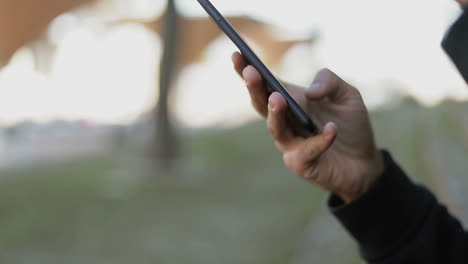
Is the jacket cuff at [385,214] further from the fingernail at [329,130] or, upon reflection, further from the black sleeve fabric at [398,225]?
the fingernail at [329,130]

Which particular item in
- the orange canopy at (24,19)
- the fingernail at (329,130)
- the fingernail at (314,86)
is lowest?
the fingernail at (329,130)

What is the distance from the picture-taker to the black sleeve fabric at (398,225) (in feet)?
2.89

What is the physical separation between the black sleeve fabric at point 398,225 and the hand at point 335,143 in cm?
2

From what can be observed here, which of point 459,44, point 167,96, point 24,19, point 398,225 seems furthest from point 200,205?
point 459,44

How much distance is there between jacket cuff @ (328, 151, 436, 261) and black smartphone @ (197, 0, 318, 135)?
0.22 meters

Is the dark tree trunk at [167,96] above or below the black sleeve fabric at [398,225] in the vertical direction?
above

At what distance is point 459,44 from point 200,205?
3.51 m

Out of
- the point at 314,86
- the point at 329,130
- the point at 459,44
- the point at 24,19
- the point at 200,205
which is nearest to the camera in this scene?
the point at 459,44

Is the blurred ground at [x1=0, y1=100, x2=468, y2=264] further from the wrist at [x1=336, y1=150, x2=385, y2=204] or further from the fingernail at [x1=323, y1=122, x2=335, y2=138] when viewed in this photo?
the fingernail at [x1=323, y1=122, x2=335, y2=138]

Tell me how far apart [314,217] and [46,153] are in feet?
12.7

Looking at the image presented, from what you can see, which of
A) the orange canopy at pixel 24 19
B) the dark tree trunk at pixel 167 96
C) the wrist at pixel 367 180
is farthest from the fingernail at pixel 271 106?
the orange canopy at pixel 24 19

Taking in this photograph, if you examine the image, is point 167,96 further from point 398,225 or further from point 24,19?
point 398,225

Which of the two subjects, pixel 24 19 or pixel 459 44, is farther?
pixel 24 19

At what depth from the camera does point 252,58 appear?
665 millimetres
